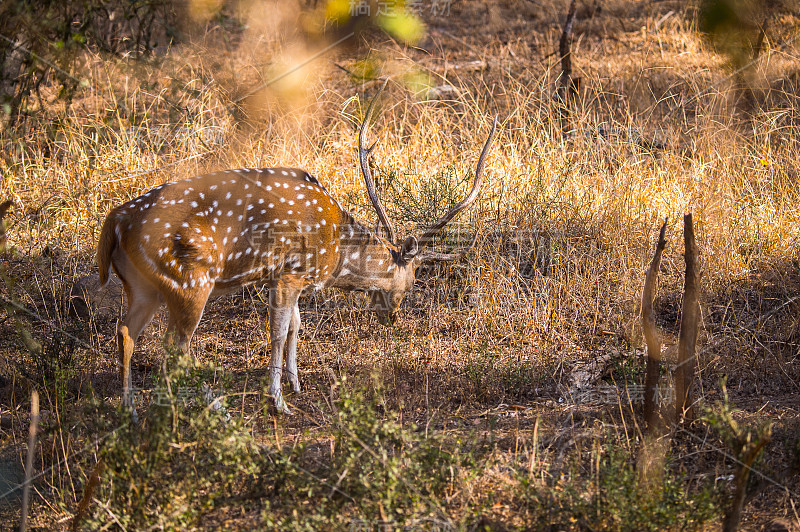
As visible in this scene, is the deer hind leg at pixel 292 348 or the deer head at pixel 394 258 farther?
the deer head at pixel 394 258

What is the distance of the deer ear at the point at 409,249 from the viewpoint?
541 cm

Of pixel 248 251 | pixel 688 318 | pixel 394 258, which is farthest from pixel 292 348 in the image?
pixel 688 318

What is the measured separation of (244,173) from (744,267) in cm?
398

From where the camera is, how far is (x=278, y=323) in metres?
4.96

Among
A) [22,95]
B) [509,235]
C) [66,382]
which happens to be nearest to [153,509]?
[66,382]

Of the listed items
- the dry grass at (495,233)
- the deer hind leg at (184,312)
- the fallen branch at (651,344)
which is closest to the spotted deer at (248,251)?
the deer hind leg at (184,312)

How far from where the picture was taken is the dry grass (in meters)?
4.45

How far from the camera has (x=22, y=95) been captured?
213 inches

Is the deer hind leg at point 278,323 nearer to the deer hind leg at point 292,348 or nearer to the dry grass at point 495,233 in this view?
the deer hind leg at point 292,348

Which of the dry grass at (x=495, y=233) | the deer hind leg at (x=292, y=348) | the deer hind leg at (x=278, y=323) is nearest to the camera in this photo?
the dry grass at (x=495, y=233)

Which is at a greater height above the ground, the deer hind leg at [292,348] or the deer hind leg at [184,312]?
the deer hind leg at [184,312]

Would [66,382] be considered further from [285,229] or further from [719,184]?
[719,184]

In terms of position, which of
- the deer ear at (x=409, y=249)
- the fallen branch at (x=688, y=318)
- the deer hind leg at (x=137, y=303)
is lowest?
the deer hind leg at (x=137, y=303)

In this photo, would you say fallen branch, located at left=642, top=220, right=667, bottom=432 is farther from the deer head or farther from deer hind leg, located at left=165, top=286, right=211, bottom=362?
deer hind leg, located at left=165, top=286, right=211, bottom=362
